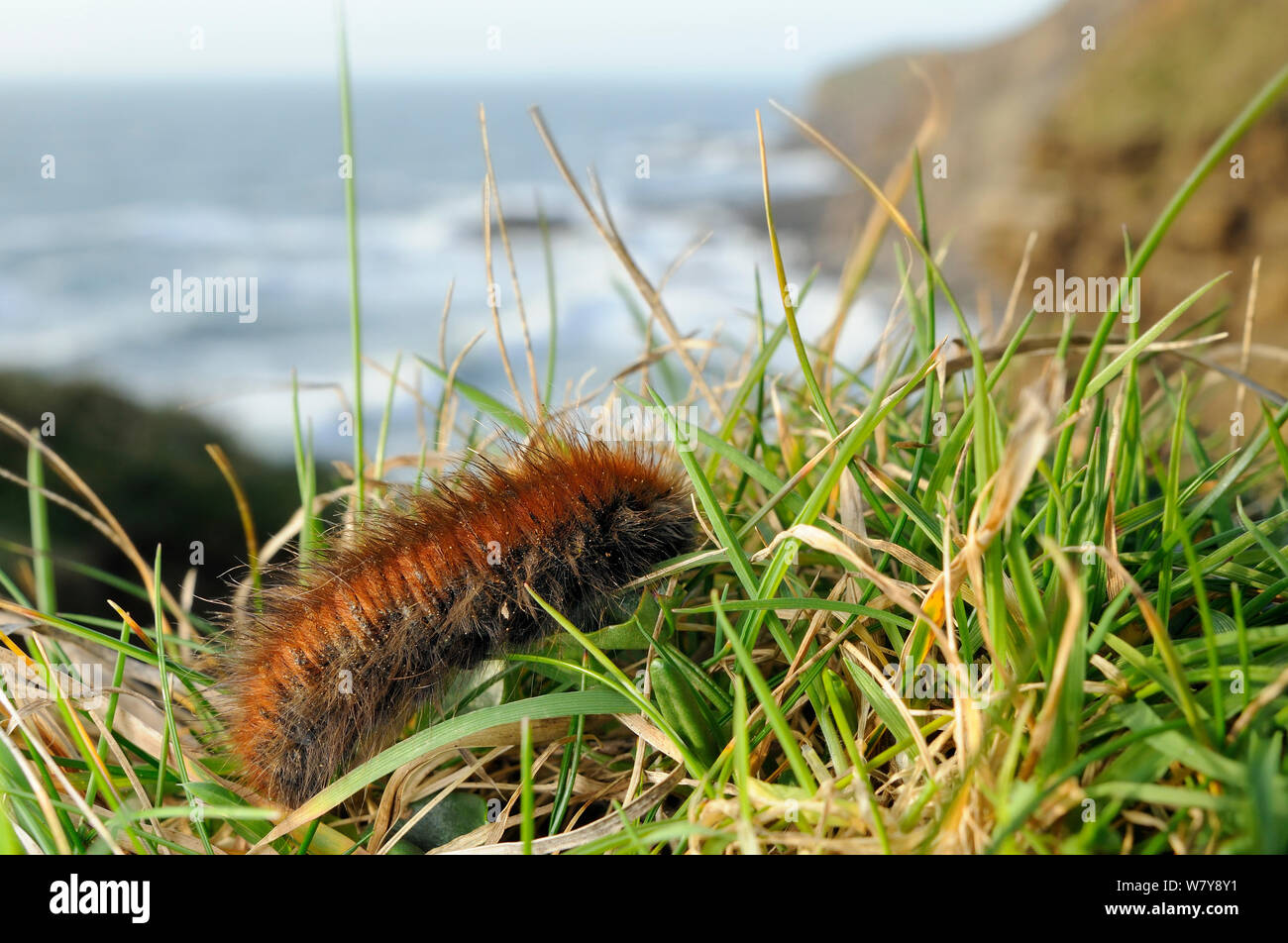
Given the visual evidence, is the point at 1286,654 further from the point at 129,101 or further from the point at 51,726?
the point at 129,101

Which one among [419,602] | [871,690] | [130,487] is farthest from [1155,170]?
[419,602]

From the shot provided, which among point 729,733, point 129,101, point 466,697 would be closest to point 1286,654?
point 729,733

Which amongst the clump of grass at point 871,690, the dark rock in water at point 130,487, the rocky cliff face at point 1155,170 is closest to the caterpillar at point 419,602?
the clump of grass at point 871,690

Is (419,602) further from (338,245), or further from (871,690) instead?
(338,245)

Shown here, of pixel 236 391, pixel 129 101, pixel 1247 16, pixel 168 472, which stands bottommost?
pixel 168 472

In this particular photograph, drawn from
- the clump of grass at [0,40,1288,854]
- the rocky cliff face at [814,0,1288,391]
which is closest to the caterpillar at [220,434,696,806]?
the clump of grass at [0,40,1288,854]
